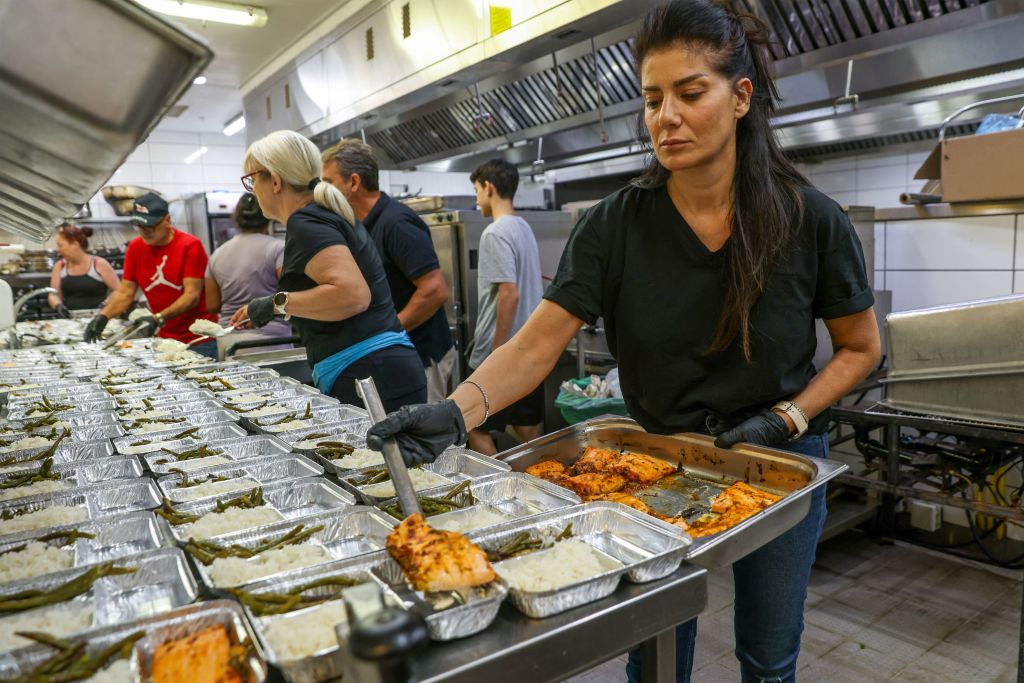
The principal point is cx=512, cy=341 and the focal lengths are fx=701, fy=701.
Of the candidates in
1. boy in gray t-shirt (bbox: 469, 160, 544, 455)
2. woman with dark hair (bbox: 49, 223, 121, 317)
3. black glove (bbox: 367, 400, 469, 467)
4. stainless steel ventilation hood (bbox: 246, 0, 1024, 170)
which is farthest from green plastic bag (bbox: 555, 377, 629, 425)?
woman with dark hair (bbox: 49, 223, 121, 317)

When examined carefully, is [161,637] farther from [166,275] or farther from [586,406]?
[166,275]

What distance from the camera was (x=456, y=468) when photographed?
1623mm

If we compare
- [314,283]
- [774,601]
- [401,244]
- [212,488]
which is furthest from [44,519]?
[401,244]

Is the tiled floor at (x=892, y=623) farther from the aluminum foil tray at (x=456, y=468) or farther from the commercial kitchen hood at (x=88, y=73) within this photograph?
the commercial kitchen hood at (x=88, y=73)

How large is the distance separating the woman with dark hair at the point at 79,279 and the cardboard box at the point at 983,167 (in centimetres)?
642

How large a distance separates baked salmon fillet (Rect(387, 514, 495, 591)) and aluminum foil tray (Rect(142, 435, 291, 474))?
818mm

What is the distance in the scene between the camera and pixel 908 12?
290 cm

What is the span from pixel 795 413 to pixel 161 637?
1302mm

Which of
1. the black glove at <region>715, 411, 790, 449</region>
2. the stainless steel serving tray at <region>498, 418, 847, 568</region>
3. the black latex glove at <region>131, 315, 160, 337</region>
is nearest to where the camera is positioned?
the stainless steel serving tray at <region>498, 418, 847, 568</region>

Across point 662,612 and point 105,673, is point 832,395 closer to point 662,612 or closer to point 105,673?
point 662,612

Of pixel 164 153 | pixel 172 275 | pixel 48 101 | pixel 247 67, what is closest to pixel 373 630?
pixel 48 101

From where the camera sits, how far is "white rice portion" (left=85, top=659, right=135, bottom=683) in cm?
81

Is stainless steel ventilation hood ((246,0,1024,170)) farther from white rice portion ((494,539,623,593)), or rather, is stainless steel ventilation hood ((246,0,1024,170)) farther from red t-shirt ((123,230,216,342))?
white rice portion ((494,539,623,593))

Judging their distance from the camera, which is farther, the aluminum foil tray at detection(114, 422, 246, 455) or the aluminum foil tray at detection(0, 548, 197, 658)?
the aluminum foil tray at detection(114, 422, 246, 455)
